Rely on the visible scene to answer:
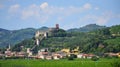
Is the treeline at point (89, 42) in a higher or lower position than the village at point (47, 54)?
higher

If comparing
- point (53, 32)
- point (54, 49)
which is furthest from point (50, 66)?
point (53, 32)

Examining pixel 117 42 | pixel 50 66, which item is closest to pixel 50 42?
pixel 117 42

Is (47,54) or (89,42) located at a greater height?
(89,42)

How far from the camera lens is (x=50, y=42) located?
3937 inches

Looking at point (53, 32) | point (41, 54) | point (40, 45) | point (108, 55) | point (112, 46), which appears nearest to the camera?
point (108, 55)

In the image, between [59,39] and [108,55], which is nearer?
[108,55]

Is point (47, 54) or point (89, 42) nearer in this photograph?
point (89, 42)

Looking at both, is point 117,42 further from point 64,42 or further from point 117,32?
point 64,42

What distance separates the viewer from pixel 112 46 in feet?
251

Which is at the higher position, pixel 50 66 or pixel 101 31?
pixel 101 31

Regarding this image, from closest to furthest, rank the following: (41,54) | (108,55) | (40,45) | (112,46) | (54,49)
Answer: (108,55)
(112,46)
(41,54)
(54,49)
(40,45)

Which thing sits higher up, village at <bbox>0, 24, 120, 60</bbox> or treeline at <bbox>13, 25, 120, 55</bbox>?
treeline at <bbox>13, 25, 120, 55</bbox>

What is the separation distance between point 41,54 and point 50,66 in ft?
119

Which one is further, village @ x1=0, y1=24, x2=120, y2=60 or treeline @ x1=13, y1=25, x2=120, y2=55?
treeline @ x1=13, y1=25, x2=120, y2=55
